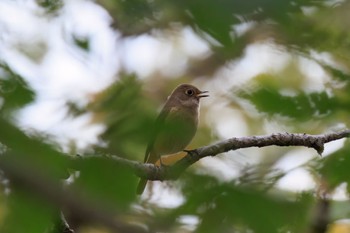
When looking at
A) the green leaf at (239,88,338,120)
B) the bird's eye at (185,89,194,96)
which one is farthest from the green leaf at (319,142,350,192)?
the bird's eye at (185,89,194,96)

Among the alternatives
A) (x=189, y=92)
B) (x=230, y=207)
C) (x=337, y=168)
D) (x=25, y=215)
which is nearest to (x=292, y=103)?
(x=337, y=168)

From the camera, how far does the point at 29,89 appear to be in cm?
70

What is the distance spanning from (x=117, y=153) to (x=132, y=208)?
0.52 feet

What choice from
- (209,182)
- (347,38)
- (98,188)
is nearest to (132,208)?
(98,188)

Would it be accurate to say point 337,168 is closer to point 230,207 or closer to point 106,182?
point 230,207

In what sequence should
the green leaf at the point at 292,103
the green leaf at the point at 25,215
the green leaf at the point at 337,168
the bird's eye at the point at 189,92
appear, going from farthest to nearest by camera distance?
the bird's eye at the point at 189,92 < the green leaf at the point at 292,103 < the green leaf at the point at 337,168 < the green leaf at the point at 25,215

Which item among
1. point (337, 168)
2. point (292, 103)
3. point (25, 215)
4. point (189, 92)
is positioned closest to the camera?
point (25, 215)

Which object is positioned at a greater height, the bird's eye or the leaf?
the bird's eye

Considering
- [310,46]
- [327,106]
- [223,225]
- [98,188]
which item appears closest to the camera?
[98,188]

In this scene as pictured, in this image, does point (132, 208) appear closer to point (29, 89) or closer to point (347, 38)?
point (29, 89)

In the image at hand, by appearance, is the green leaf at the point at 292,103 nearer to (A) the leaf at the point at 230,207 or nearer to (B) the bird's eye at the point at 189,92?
(A) the leaf at the point at 230,207

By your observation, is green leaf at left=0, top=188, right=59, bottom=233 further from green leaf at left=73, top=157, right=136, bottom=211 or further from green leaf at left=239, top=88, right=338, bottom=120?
green leaf at left=239, top=88, right=338, bottom=120

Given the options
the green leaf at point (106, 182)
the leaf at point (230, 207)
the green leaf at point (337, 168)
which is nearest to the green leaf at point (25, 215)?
the green leaf at point (106, 182)

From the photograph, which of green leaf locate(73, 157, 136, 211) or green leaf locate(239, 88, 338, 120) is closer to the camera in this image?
green leaf locate(73, 157, 136, 211)
